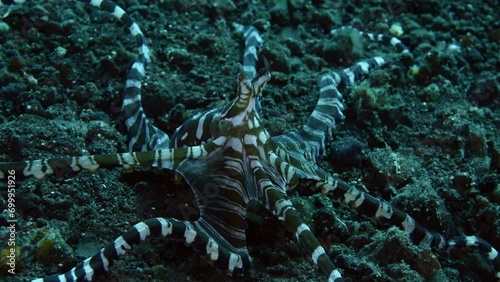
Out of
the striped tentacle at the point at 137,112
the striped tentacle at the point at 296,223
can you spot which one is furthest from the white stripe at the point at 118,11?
the striped tentacle at the point at 296,223

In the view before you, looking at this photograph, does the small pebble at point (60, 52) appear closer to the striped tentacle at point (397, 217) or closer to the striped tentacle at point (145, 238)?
the striped tentacle at point (145, 238)

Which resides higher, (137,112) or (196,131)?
(196,131)

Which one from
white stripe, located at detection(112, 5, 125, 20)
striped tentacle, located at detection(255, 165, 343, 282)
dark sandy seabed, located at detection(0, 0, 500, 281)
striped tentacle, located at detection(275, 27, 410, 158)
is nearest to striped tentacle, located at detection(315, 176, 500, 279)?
dark sandy seabed, located at detection(0, 0, 500, 281)

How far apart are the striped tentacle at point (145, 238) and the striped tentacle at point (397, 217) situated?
36.4 inches

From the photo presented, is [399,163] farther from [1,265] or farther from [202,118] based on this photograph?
[1,265]

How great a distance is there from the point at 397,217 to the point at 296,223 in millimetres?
1184

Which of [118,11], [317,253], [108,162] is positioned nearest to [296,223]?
[317,253]

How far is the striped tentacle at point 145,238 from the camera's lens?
327 cm

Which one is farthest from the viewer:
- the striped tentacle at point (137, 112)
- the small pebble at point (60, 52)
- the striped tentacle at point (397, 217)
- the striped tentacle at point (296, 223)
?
the small pebble at point (60, 52)

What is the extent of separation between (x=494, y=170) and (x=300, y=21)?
3.23 meters

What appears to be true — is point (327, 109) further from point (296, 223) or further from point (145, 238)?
point (145, 238)

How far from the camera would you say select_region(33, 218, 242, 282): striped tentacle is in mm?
3273

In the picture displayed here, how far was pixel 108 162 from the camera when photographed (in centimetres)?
344

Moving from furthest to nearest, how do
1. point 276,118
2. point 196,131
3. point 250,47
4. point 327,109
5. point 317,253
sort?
point 250,47 → point 276,118 → point 327,109 → point 196,131 → point 317,253
